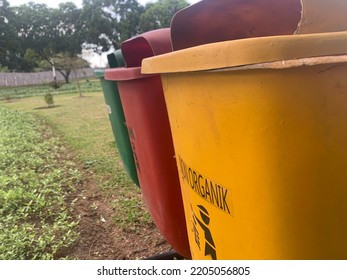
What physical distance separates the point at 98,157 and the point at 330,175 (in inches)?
168

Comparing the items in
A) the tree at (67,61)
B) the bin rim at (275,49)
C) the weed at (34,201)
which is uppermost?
the tree at (67,61)

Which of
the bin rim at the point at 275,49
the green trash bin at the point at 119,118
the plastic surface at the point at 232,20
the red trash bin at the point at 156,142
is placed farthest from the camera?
the green trash bin at the point at 119,118

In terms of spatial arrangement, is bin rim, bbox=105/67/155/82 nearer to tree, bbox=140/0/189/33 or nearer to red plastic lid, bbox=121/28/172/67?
red plastic lid, bbox=121/28/172/67

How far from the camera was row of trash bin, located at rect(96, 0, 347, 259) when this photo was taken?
2.17ft

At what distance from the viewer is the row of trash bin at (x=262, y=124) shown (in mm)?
661

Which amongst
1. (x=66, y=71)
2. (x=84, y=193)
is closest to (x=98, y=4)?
(x=84, y=193)

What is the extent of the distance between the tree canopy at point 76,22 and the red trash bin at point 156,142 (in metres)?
6.33

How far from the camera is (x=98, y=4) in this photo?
8.24 meters

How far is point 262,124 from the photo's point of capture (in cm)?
71

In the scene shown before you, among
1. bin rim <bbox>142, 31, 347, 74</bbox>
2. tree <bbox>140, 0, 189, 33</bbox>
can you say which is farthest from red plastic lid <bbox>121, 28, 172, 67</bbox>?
tree <bbox>140, 0, 189, 33</bbox>

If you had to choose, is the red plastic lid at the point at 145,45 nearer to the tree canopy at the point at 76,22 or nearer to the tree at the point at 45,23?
the tree canopy at the point at 76,22

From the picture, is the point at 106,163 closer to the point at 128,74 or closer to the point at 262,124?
the point at 128,74

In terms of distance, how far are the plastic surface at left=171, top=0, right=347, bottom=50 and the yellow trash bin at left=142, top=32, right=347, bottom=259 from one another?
10.1 inches

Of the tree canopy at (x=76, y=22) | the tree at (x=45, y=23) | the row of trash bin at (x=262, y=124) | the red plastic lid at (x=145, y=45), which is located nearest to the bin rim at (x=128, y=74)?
the red plastic lid at (x=145, y=45)
